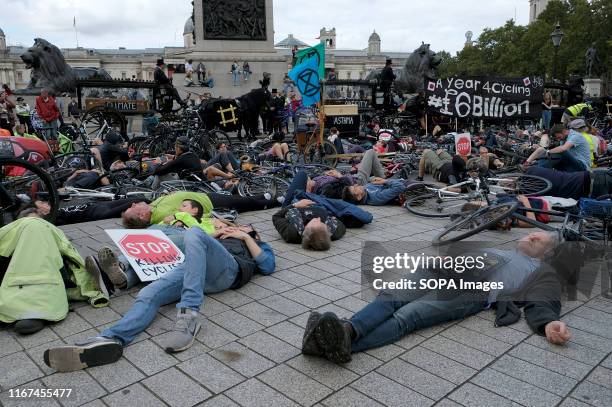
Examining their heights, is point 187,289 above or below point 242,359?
above

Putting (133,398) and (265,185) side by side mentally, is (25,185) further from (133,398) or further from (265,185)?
(133,398)

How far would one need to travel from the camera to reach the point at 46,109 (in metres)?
15.0

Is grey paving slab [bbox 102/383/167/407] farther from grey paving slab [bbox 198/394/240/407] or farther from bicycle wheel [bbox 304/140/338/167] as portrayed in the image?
bicycle wheel [bbox 304/140/338/167]

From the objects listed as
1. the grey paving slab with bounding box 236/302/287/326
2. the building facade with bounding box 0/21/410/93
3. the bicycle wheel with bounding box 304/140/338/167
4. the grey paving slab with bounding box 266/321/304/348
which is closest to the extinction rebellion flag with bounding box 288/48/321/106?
the bicycle wheel with bounding box 304/140/338/167

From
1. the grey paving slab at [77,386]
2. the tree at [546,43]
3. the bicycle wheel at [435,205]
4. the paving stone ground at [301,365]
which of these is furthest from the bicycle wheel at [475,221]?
the tree at [546,43]

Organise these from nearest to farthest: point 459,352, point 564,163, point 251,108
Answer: point 459,352 → point 564,163 → point 251,108

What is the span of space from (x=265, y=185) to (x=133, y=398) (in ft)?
20.9

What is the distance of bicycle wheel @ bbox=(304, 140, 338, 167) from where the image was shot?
40.4 ft

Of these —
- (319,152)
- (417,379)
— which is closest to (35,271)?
(417,379)

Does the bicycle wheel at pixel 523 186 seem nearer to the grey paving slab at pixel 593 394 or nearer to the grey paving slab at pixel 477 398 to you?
the grey paving slab at pixel 593 394

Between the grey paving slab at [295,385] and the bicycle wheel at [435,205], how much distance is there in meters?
4.79

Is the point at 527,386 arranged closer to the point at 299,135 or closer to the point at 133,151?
the point at 299,135

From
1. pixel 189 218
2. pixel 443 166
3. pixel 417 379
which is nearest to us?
pixel 417 379

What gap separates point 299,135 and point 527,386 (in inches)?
398
